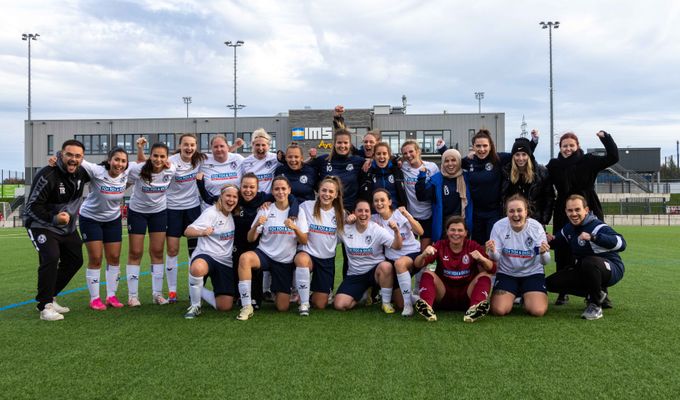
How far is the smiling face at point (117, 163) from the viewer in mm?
5379

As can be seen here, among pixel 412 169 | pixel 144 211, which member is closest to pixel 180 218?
pixel 144 211

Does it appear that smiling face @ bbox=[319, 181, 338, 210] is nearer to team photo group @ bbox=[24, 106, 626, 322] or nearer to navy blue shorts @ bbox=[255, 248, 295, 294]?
team photo group @ bbox=[24, 106, 626, 322]

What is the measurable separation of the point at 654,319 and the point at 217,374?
12.3 feet

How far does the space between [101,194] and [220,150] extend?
4.18 feet

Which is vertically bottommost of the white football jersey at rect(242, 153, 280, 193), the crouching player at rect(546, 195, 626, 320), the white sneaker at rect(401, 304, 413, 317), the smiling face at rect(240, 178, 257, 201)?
the white sneaker at rect(401, 304, 413, 317)

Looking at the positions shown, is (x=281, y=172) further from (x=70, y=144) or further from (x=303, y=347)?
(x=303, y=347)

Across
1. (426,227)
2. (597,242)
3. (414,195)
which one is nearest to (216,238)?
(414,195)

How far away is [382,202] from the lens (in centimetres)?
529

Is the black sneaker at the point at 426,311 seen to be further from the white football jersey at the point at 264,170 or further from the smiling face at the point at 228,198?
the white football jersey at the point at 264,170

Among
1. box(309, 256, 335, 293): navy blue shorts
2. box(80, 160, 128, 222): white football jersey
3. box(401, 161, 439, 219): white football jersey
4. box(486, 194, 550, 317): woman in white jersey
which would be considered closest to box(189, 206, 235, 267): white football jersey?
box(309, 256, 335, 293): navy blue shorts

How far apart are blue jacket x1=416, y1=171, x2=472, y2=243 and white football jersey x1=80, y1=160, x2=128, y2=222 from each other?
310 centimetres

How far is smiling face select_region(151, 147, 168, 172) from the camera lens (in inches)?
217

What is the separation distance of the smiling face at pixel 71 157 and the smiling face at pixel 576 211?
468 centimetres

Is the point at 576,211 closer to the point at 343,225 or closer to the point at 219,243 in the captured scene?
the point at 343,225
